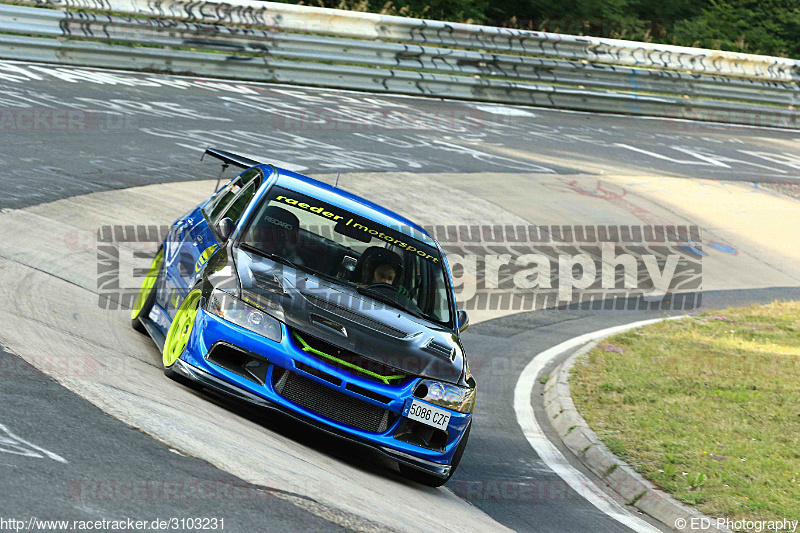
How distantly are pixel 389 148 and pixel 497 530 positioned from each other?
1303cm

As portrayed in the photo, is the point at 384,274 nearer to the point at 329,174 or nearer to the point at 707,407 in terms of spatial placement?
the point at 707,407

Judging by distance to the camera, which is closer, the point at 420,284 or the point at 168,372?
the point at 168,372

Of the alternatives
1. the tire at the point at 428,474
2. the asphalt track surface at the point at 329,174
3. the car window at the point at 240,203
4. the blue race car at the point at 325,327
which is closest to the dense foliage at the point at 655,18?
the asphalt track surface at the point at 329,174

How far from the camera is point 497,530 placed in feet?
19.0

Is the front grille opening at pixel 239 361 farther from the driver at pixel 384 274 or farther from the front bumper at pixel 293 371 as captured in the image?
the driver at pixel 384 274

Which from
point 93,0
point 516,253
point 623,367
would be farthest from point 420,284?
point 93,0

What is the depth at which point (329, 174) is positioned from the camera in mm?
15641

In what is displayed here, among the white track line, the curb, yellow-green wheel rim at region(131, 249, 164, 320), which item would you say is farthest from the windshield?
the curb

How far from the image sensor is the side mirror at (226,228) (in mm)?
7188

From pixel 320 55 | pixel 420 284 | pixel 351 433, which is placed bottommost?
pixel 351 433

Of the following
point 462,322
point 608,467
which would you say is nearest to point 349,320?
point 462,322

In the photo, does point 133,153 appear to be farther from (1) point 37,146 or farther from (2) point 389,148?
(2) point 389,148

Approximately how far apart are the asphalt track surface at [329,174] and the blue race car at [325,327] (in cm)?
37

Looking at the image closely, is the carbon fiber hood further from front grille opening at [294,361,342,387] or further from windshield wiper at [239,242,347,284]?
front grille opening at [294,361,342,387]
